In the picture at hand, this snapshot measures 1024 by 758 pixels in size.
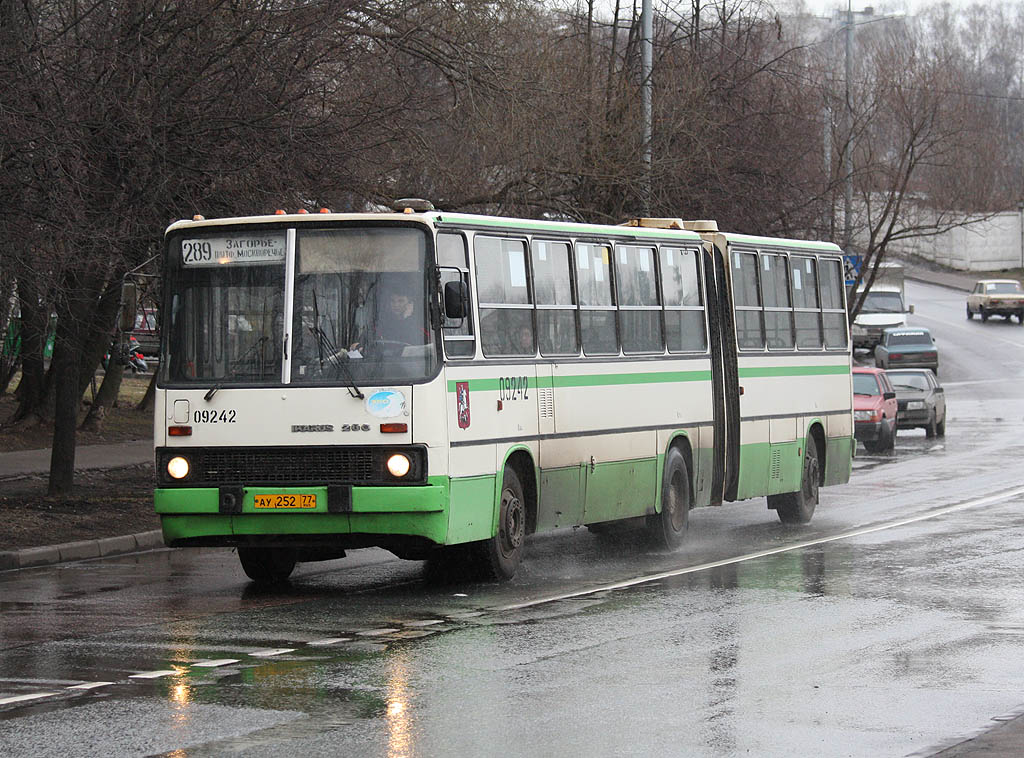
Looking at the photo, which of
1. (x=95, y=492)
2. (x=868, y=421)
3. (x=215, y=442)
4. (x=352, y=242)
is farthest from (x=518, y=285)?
(x=868, y=421)

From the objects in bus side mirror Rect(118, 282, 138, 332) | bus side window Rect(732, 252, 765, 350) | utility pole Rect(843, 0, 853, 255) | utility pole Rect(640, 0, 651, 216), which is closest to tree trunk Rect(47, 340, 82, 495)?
bus side mirror Rect(118, 282, 138, 332)

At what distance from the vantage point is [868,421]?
3275 centimetres

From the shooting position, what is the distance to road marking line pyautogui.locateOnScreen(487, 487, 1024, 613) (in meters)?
13.0

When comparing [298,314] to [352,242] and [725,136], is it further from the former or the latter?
[725,136]

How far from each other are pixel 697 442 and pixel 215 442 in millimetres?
6083

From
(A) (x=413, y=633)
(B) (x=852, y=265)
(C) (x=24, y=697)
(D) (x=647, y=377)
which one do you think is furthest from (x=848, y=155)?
(C) (x=24, y=697)

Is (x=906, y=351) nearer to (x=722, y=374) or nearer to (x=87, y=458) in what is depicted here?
(x=87, y=458)

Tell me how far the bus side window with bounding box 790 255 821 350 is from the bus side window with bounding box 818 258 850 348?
0.61ft

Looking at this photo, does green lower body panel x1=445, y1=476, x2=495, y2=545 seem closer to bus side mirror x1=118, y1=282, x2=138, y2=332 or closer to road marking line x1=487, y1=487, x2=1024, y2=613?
road marking line x1=487, y1=487, x2=1024, y2=613

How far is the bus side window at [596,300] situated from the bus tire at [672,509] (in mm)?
1727

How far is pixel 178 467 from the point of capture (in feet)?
43.5

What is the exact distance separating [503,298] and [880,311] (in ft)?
175

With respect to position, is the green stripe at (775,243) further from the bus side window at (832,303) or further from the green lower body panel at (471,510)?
the green lower body panel at (471,510)

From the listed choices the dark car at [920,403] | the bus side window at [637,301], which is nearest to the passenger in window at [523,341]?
the bus side window at [637,301]
